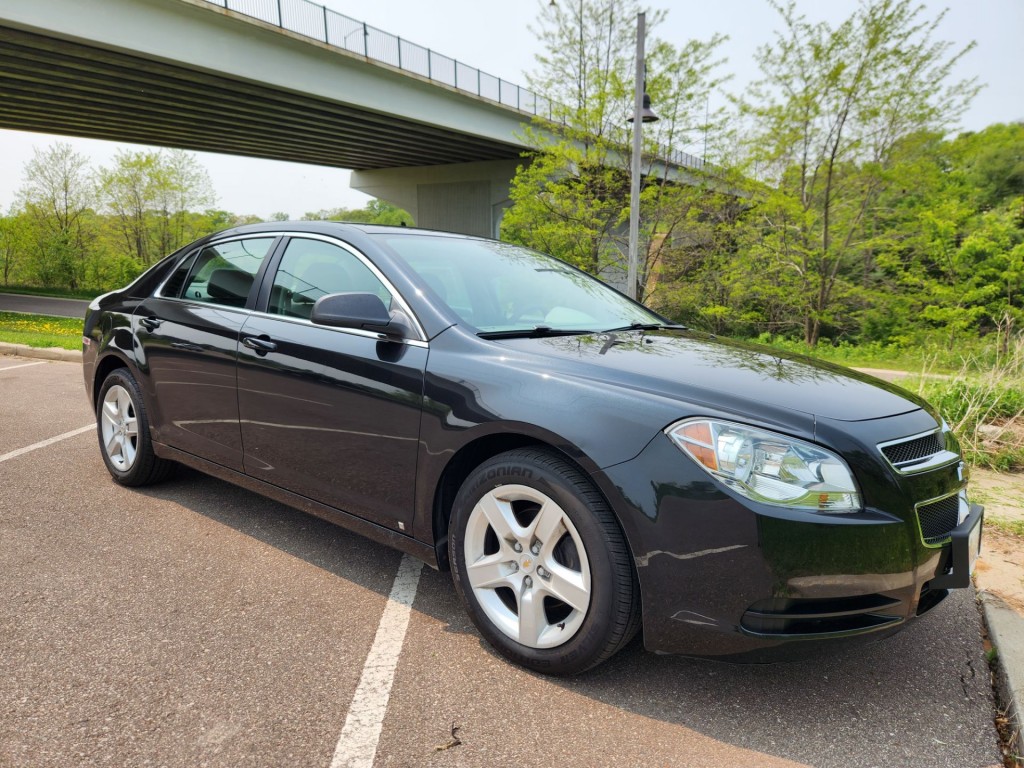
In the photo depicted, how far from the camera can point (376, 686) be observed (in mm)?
2320

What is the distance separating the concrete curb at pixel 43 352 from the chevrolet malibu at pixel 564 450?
8.08 meters

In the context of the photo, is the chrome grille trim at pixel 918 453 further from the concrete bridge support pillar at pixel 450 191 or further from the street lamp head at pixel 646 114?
the concrete bridge support pillar at pixel 450 191

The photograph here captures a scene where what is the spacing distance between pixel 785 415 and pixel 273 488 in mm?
2291

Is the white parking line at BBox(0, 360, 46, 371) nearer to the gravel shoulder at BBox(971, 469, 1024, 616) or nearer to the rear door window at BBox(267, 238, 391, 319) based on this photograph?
the rear door window at BBox(267, 238, 391, 319)

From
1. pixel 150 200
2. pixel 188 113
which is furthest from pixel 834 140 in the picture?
pixel 150 200

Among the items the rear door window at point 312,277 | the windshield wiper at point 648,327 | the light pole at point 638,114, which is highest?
the light pole at point 638,114

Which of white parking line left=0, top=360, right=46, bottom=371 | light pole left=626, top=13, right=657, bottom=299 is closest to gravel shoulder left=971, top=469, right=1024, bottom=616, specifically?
light pole left=626, top=13, right=657, bottom=299

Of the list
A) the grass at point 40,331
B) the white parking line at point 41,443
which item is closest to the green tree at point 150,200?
the grass at point 40,331

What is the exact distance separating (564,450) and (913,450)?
1103 millimetres

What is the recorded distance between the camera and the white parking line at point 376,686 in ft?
6.55

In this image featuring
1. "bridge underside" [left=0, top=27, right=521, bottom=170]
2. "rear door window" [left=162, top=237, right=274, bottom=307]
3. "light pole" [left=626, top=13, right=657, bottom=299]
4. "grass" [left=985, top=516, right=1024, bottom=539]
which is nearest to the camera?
"rear door window" [left=162, top=237, right=274, bottom=307]

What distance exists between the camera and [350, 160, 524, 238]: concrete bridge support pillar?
118 ft

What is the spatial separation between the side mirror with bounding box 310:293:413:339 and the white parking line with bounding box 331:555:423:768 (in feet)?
3.62

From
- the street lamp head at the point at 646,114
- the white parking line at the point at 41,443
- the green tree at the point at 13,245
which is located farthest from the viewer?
the green tree at the point at 13,245
